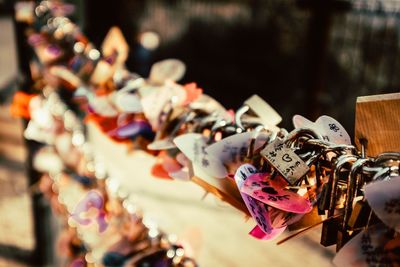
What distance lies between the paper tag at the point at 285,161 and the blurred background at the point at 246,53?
1.71 m

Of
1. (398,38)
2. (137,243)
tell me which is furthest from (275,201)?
(398,38)

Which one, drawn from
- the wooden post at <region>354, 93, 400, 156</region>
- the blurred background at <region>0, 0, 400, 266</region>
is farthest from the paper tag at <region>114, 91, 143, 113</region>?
the blurred background at <region>0, 0, 400, 266</region>

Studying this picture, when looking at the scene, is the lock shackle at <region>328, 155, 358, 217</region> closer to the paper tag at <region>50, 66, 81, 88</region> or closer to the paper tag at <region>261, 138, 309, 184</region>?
the paper tag at <region>261, 138, 309, 184</region>

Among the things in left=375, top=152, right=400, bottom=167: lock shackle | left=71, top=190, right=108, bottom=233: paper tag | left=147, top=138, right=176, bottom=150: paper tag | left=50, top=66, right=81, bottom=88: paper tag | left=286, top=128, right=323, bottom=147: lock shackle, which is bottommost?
left=71, top=190, right=108, bottom=233: paper tag

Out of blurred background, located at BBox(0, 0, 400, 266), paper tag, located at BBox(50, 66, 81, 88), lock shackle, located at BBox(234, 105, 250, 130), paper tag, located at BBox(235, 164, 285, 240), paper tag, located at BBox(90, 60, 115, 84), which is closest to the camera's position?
paper tag, located at BBox(235, 164, 285, 240)

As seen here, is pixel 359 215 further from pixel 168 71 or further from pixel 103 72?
pixel 103 72

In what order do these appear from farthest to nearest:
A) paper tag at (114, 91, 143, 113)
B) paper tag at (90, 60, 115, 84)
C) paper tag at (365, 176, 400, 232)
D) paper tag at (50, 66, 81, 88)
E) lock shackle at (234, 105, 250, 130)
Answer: paper tag at (50, 66, 81, 88)
paper tag at (90, 60, 115, 84)
paper tag at (114, 91, 143, 113)
lock shackle at (234, 105, 250, 130)
paper tag at (365, 176, 400, 232)

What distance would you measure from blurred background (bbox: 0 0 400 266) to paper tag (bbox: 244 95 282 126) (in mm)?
1519

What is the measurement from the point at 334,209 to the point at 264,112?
26cm

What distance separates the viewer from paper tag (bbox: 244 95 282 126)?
784 mm

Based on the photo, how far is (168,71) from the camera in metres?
1.06

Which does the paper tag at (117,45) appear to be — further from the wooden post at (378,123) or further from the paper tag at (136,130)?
the wooden post at (378,123)

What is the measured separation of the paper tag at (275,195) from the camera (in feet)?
1.90

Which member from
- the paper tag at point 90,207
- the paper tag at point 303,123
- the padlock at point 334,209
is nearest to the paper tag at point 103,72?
the paper tag at point 90,207
